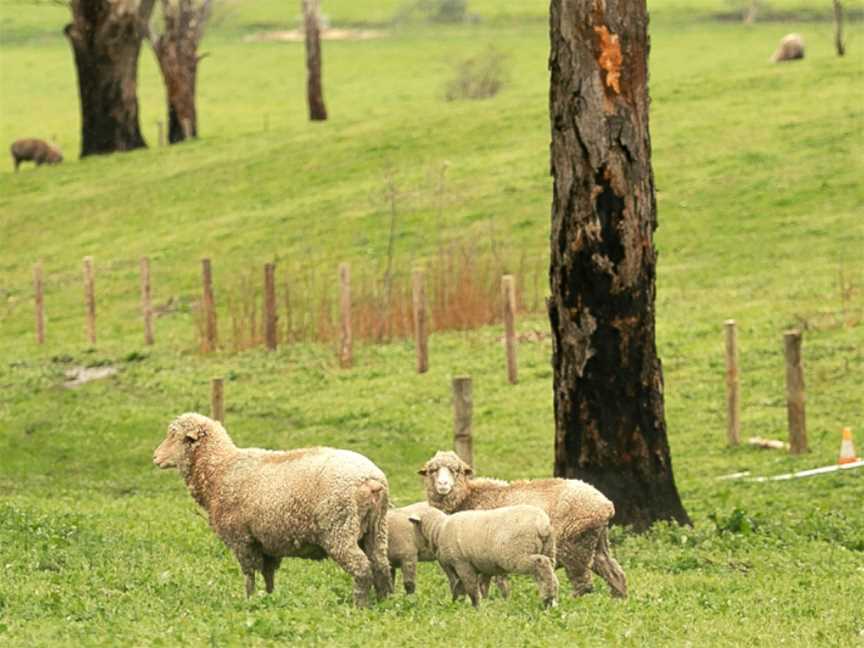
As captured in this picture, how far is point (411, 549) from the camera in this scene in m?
14.1

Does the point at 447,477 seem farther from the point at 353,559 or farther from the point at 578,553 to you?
the point at 353,559

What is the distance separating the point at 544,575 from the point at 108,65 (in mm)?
43913

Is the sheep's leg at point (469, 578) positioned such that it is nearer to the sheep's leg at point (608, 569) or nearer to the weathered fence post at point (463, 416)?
the sheep's leg at point (608, 569)

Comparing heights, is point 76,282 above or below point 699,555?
below

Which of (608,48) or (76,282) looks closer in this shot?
(608,48)

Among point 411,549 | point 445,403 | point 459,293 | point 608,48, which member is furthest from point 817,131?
point 411,549

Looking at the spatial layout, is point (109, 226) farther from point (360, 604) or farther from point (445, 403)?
point (360, 604)

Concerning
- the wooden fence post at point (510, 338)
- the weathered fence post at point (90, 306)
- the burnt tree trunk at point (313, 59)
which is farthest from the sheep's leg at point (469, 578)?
the burnt tree trunk at point (313, 59)

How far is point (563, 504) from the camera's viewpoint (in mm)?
13781

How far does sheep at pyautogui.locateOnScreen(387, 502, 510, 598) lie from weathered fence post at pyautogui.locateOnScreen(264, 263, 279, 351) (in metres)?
18.2

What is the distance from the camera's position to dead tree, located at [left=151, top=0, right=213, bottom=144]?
60.1m

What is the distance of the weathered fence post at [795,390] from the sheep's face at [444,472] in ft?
28.4

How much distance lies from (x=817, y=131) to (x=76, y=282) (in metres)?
16.0

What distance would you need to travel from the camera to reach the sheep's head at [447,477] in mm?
14227
